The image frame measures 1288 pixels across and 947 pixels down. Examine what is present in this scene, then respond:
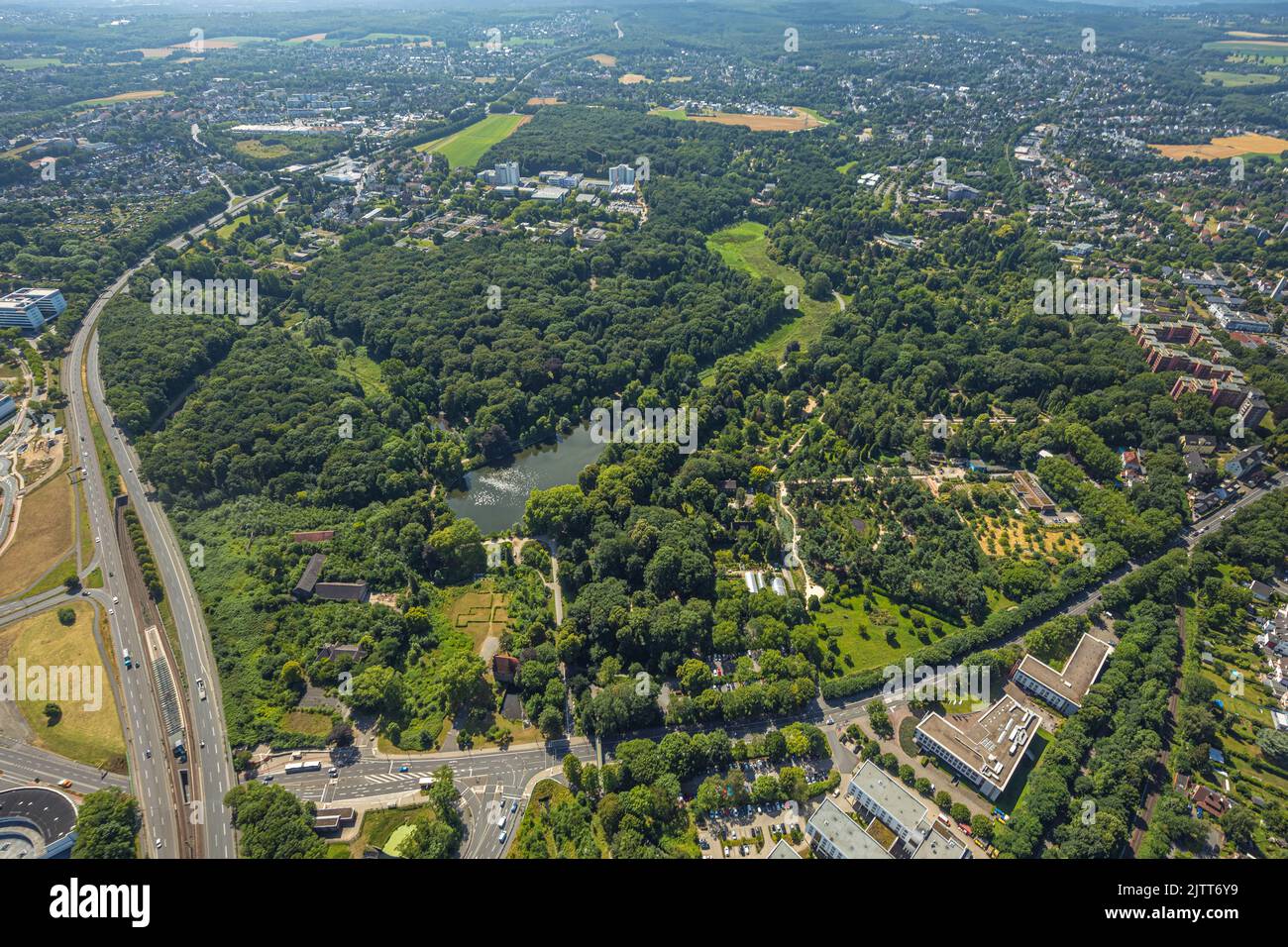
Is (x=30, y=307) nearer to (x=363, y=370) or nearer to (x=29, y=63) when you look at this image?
(x=363, y=370)

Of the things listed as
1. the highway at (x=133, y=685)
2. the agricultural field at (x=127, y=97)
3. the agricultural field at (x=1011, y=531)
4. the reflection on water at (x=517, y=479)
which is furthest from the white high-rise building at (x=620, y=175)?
the agricultural field at (x=127, y=97)

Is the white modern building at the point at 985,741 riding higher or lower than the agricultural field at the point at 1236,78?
lower

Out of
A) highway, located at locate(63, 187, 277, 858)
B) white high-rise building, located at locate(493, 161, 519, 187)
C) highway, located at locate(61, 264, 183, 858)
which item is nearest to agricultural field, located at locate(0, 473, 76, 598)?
highway, located at locate(61, 264, 183, 858)

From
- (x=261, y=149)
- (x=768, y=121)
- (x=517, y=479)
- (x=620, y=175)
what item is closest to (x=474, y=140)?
(x=261, y=149)

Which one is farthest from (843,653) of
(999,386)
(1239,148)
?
(1239,148)

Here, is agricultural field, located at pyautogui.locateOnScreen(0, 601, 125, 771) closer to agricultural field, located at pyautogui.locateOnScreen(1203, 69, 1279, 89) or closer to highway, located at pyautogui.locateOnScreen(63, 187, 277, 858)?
highway, located at pyautogui.locateOnScreen(63, 187, 277, 858)

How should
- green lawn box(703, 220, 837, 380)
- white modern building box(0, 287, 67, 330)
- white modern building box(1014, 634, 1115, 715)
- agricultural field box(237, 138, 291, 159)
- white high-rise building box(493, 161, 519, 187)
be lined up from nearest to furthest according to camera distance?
1. white modern building box(1014, 634, 1115, 715)
2. white modern building box(0, 287, 67, 330)
3. green lawn box(703, 220, 837, 380)
4. white high-rise building box(493, 161, 519, 187)
5. agricultural field box(237, 138, 291, 159)

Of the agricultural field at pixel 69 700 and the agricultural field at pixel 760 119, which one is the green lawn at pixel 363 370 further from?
the agricultural field at pixel 760 119

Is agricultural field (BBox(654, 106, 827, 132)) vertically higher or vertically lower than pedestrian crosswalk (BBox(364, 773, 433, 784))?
higher
